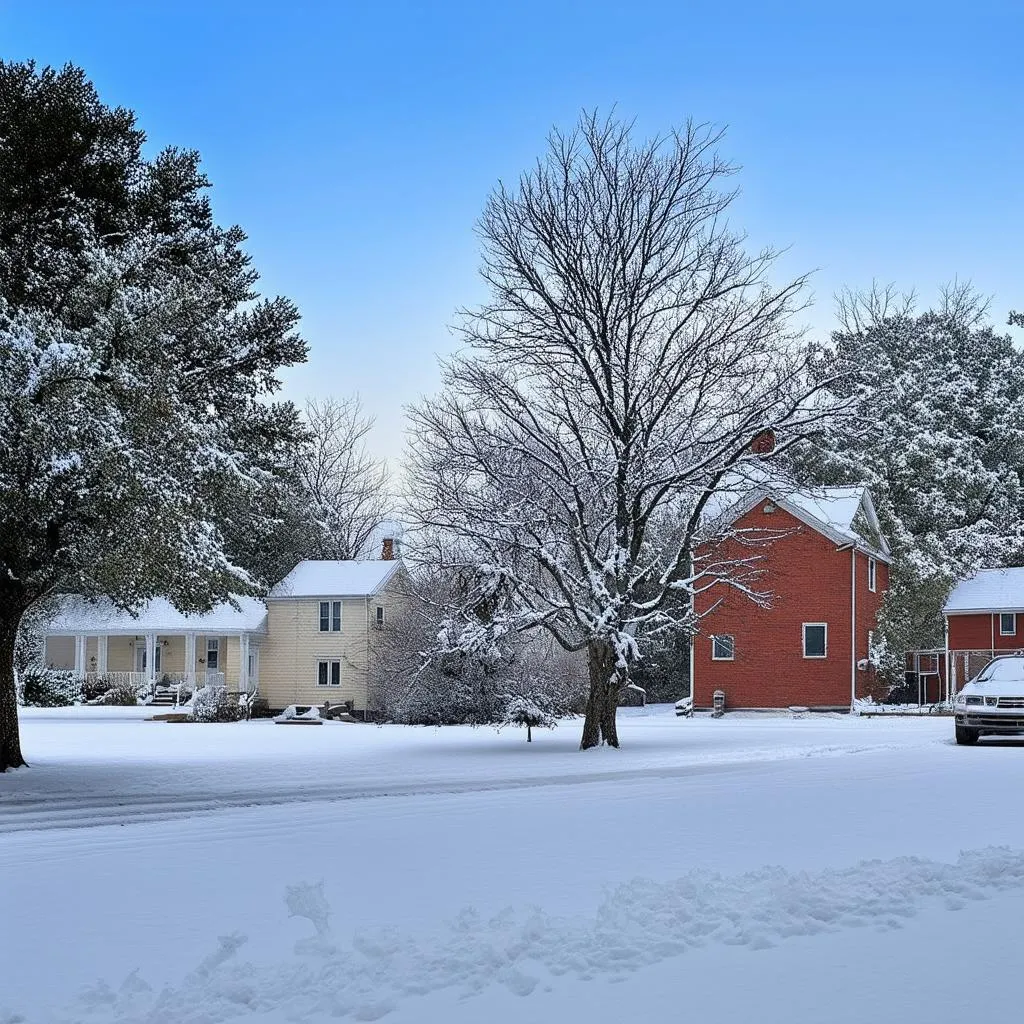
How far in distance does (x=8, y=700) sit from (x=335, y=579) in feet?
100

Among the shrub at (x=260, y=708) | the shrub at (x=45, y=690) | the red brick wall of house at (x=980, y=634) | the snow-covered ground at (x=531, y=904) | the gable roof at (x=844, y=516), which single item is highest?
the gable roof at (x=844, y=516)

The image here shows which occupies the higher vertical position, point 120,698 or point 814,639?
point 814,639

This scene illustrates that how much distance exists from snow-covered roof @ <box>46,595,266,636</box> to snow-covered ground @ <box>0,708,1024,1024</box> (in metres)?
34.1

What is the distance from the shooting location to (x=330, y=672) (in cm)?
5038

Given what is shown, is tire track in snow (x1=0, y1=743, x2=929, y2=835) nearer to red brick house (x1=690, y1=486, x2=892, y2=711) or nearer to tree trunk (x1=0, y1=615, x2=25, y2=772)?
tree trunk (x1=0, y1=615, x2=25, y2=772)

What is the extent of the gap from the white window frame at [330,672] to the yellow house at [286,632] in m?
0.04

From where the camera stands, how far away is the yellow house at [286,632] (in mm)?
50250

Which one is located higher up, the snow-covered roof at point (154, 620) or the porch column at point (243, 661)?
the snow-covered roof at point (154, 620)

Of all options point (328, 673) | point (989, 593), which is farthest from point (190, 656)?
point (989, 593)

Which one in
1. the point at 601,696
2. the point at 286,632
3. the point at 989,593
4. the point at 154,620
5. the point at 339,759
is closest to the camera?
the point at 339,759

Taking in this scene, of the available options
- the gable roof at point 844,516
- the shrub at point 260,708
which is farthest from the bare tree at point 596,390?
the shrub at point 260,708

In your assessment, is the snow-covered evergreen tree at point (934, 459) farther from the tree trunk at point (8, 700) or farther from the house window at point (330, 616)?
the tree trunk at point (8, 700)

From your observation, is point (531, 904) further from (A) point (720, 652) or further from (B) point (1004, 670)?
(A) point (720, 652)

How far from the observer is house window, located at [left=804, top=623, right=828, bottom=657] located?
43219 millimetres
